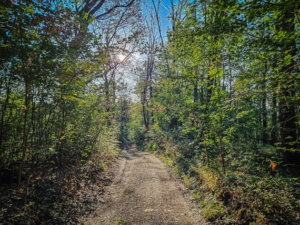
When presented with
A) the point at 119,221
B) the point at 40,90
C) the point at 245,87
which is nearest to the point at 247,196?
the point at 245,87

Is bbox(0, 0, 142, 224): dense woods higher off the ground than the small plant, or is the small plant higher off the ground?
bbox(0, 0, 142, 224): dense woods

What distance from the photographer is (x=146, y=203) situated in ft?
18.2

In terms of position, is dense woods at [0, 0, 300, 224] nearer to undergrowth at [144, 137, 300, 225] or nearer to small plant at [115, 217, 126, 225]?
undergrowth at [144, 137, 300, 225]

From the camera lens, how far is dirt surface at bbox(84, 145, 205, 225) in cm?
457

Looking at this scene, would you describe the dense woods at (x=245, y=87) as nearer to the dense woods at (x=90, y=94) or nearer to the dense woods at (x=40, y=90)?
the dense woods at (x=90, y=94)

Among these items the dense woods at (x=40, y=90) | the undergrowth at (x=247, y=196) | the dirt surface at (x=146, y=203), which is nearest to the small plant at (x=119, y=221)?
the dirt surface at (x=146, y=203)

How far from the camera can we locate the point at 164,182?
7.55m

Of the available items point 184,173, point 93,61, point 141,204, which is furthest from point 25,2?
point 184,173

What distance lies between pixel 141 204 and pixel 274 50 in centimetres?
563

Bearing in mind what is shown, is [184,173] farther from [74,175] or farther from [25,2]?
[25,2]

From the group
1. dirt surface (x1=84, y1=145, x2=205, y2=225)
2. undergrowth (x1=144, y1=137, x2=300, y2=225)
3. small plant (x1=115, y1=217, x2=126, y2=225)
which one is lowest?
dirt surface (x1=84, y1=145, x2=205, y2=225)

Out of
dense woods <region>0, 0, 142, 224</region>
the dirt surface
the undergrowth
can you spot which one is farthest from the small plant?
the undergrowth

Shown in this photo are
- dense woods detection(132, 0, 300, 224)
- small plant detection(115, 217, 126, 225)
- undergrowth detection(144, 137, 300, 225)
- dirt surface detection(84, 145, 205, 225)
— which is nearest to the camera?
dense woods detection(132, 0, 300, 224)

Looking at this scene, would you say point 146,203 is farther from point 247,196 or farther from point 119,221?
point 247,196
